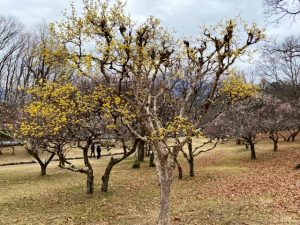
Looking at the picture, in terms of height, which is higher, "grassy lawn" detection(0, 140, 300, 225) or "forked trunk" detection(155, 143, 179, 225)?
"forked trunk" detection(155, 143, 179, 225)

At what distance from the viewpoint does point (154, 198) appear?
20328 mm

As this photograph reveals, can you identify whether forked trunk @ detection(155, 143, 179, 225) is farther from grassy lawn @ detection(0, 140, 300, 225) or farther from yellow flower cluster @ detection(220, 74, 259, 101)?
yellow flower cluster @ detection(220, 74, 259, 101)

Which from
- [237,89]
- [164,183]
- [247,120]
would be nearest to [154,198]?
[164,183]

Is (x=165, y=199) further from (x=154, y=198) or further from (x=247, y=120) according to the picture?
(x=247, y=120)

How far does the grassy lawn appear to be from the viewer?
1609 cm

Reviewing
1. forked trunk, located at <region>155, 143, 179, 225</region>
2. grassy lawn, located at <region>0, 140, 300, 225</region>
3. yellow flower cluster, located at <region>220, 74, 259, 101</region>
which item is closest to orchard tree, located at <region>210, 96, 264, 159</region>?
grassy lawn, located at <region>0, 140, 300, 225</region>

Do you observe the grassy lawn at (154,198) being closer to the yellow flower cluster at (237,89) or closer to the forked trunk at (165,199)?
the forked trunk at (165,199)

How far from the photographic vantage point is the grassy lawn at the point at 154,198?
1609 centimetres

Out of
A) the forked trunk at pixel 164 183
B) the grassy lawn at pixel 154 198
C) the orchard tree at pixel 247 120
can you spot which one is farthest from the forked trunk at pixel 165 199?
the orchard tree at pixel 247 120

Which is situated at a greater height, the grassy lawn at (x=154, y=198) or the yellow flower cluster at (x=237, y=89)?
the yellow flower cluster at (x=237, y=89)

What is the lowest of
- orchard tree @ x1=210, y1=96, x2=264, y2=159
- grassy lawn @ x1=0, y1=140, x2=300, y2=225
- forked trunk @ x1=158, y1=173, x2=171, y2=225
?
grassy lawn @ x1=0, y1=140, x2=300, y2=225

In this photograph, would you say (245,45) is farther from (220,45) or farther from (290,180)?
(290,180)

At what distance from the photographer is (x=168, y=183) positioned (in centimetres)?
1372

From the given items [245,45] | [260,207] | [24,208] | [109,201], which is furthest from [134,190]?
[245,45]
